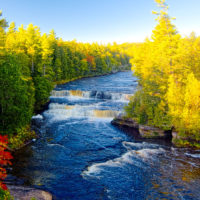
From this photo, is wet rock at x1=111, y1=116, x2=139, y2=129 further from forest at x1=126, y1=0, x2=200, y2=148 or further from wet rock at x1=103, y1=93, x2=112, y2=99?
wet rock at x1=103, y1=93, x2=112, y2=99

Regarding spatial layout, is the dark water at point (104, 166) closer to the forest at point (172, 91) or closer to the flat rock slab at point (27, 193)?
the flat rock slab at point (27, 193)

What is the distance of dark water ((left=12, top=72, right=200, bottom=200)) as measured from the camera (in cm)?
1387

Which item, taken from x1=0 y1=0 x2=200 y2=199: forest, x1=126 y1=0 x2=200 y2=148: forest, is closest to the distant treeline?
x1=0 y1=0 x2=200 y2=199: forest

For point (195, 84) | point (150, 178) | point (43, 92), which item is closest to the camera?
point (150, 178)

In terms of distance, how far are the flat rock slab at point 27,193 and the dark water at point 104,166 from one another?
987 millimetres

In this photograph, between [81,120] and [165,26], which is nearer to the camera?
[165,26]

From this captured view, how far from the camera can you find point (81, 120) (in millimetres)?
31391

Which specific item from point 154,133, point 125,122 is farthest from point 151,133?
point 125,122

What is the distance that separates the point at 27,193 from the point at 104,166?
6.77 m

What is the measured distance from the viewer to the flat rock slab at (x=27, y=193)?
11.9 meters

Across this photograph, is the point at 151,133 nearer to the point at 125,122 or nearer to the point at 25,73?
the point at 125,122

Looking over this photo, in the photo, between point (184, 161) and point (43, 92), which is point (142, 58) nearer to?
point (43, 92)

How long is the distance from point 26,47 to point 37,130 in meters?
16.1

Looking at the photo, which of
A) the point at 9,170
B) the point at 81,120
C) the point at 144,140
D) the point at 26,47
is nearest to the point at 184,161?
the point at 144,140
